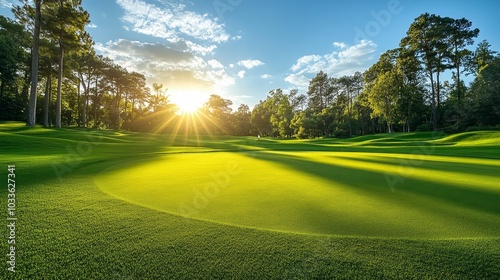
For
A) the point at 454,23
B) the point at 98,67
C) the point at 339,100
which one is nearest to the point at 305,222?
the point at 454,23

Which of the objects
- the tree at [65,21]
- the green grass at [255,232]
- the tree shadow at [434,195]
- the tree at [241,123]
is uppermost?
the tree at [65,21]

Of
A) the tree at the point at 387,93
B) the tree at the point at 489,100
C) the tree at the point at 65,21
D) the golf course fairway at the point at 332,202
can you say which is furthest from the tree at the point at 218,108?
the golf course fairway at the point at 332,202

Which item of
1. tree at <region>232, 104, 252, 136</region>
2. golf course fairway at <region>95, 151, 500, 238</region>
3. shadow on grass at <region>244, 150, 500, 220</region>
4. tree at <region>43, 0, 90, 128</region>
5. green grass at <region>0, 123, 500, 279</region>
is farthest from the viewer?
tree at <region>232, 104, 252, 136</region>

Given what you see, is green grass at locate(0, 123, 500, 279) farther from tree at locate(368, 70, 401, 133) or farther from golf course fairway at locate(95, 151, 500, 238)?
tree at locate(368, 70, 401, 133)

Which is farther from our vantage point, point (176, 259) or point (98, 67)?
point (98, 67)

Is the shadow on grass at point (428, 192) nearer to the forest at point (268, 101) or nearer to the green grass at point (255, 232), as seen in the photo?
the green grass at point (255, 232)

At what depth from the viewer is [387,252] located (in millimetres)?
2301

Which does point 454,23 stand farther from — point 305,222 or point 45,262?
point 45,262

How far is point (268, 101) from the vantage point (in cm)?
7212

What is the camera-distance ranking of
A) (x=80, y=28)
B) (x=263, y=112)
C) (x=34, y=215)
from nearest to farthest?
(x=34, y=215)
(x=80, y=28)
(x=263, y=112)

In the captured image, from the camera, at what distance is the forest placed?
23500 millimetres

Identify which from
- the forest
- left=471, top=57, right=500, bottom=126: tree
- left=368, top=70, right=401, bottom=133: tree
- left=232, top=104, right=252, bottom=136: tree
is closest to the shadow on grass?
the forest

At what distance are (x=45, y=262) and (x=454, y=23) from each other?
4756 centimetres

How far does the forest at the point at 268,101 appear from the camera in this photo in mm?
23500
